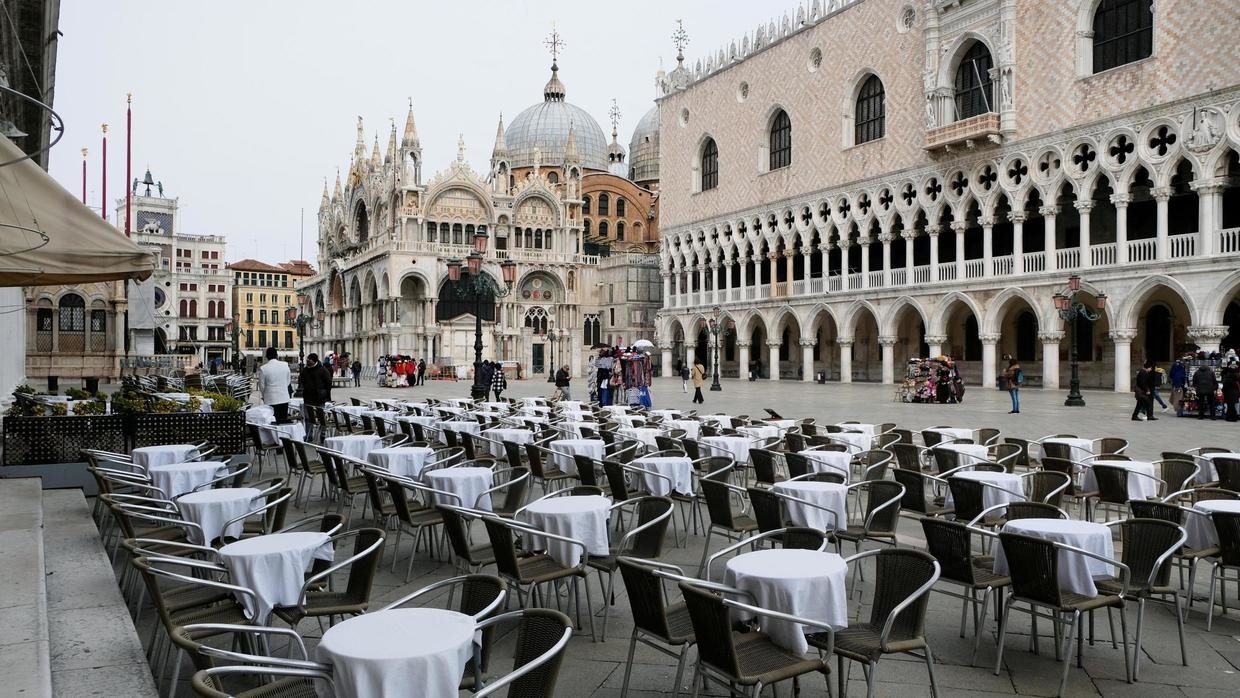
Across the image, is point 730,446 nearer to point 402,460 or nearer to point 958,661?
point 402,460

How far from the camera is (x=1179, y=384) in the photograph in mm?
20312

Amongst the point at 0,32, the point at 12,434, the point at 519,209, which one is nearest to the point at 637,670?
the point at 12,434

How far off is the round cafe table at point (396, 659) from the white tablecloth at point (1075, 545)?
3435 mm

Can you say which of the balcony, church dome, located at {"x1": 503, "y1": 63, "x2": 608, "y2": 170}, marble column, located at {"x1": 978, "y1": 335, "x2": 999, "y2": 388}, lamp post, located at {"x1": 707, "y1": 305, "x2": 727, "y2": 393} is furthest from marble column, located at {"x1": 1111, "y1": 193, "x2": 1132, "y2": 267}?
church dome, located at {"x1": 503, "y1": 63, "x2": 608, "y2": 170}

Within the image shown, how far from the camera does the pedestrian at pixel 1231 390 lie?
18.4m

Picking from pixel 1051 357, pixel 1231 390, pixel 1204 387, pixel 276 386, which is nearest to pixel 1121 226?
pixel 1051 357

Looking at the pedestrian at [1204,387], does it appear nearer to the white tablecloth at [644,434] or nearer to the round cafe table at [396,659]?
the white tablecloth at [644,434]

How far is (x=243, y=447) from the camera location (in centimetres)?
1059

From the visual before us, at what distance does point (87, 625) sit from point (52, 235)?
104 inches

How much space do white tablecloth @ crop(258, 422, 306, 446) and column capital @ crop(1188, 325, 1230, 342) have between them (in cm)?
2486

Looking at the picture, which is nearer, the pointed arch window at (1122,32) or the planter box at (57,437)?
the planter box at (57,437)

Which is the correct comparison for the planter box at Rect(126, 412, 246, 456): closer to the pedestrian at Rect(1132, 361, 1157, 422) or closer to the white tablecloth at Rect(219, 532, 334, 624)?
the white tablecloth at Rect(219, 532, 334, 624)

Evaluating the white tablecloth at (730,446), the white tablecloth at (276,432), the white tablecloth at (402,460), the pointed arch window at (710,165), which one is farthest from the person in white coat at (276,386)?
the pointed arch window at (710,165)

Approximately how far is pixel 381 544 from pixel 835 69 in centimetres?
3710
